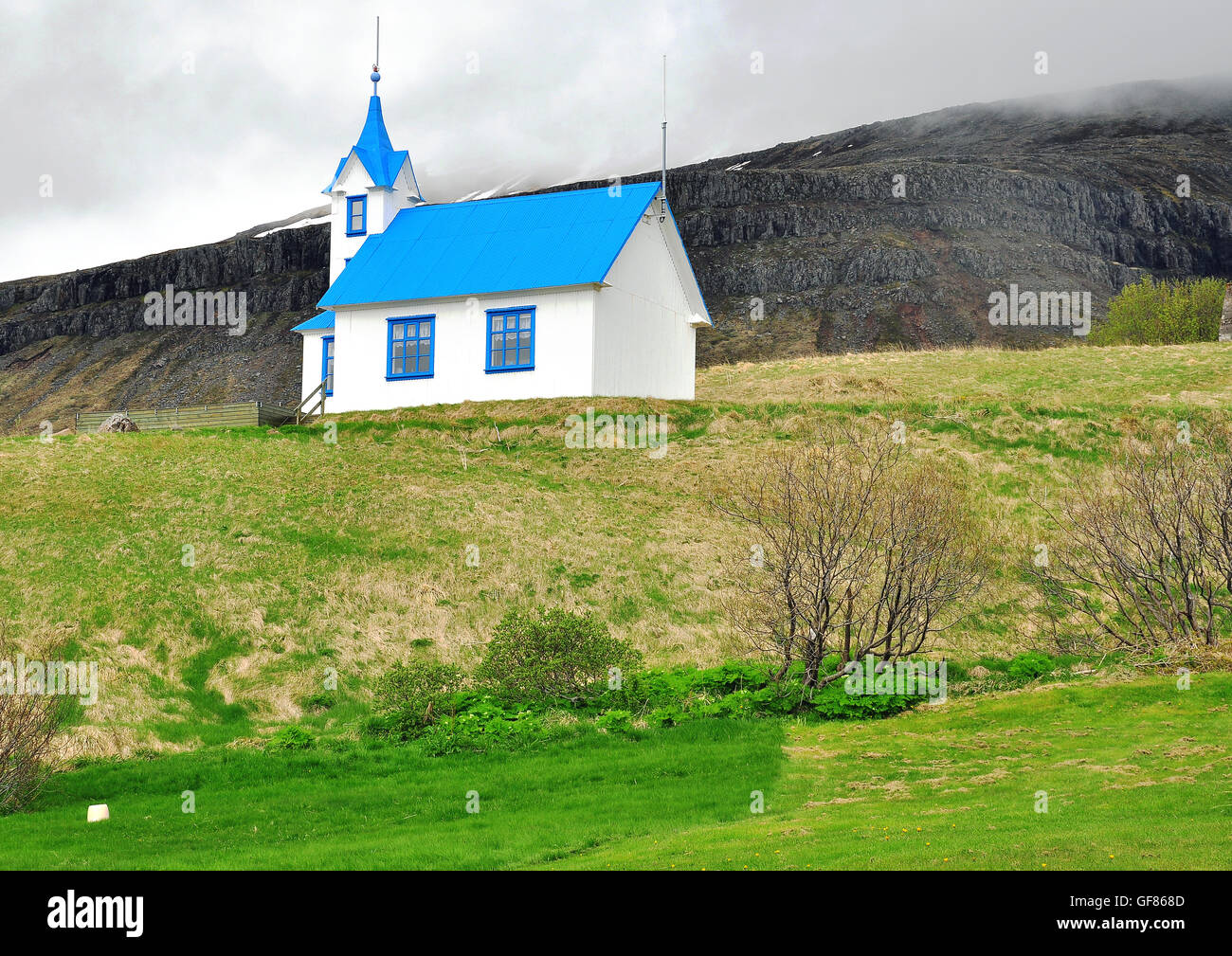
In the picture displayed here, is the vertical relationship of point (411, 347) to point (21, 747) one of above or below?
above

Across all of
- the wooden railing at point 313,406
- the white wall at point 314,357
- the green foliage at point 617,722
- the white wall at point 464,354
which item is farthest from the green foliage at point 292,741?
the white wall at point 314,357

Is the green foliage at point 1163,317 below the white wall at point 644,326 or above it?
above

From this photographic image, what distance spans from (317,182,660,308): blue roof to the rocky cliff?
75.0m

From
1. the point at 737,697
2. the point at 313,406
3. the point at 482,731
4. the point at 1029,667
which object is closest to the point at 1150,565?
the point at 1029,667

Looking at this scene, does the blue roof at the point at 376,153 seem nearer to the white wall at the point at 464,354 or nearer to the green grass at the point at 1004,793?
the white wall at the point at 464,354

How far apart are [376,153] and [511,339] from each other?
11073mm

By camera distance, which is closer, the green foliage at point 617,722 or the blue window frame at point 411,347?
the green foliage at point 617,722

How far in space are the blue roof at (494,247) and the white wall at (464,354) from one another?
1.69 feet

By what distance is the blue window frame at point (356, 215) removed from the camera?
44.8 metres

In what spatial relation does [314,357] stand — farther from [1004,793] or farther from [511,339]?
[1004,793]

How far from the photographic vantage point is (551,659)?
73.5 ft

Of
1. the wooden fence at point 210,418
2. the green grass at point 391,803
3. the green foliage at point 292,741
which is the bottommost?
the green grass at point 391,803
